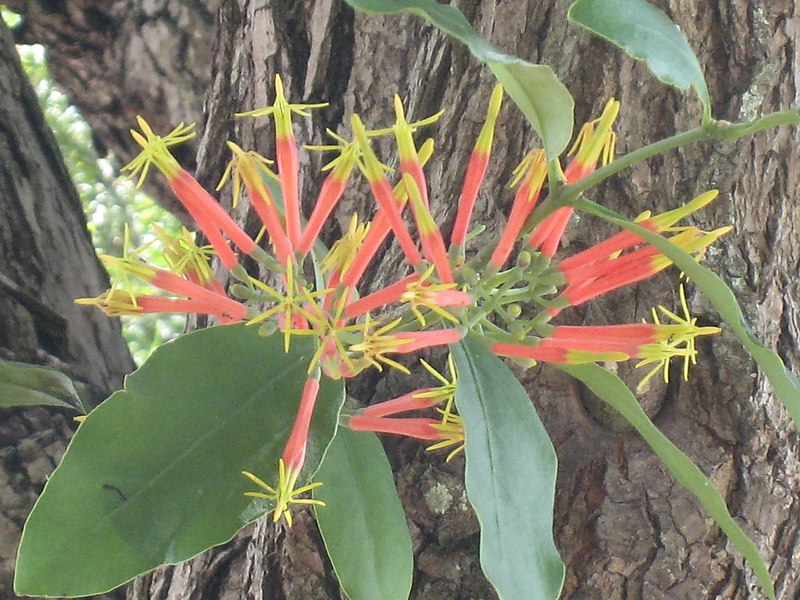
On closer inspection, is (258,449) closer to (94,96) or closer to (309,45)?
(309,45)

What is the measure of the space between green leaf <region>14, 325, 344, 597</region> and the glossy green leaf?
226mm

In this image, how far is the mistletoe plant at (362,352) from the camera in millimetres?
532

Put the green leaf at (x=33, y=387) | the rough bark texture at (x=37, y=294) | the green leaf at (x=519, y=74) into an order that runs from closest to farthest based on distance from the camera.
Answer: the green leaf at (x=519, y=74) < the green leaf at (x=33, y=387) < the rough bark texture at (x=37, y=294)

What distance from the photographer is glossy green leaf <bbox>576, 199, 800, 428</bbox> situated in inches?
20.2

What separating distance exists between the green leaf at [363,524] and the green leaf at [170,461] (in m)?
0.11

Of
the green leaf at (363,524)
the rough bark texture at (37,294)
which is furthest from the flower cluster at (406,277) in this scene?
the rough bark texture at (37,294)

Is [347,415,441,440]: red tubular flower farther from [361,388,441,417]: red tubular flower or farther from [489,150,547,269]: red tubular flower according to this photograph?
[489,150,547,269]: red tubular flower

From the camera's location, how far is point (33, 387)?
85 cm

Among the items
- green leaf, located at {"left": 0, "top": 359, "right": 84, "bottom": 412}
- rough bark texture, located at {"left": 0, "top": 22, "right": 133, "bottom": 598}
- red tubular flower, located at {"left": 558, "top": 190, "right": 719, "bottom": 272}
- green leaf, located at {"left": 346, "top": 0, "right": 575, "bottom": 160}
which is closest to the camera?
green leaf, located at {"left": 346, "top": 0, "right": 575, "bottom": 160}

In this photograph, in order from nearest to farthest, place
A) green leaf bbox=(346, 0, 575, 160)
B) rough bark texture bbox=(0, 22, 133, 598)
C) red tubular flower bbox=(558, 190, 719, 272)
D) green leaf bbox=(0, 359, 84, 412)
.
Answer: green leaf bbox=(346, 0, 575, 160)
red tubular flower bbox=(558, 190, 719, 272)
green leaf bbox=(0, 359, 84, 412)
rough bark texture bbox=(0, 22, 133, 598)

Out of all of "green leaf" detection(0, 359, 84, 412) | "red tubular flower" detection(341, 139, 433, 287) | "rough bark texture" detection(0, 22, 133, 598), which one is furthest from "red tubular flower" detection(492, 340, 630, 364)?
"rough bark texture" detection(0, 22, 133, 598)

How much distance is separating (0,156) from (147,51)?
423mm

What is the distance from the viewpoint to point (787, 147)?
887 millimetres

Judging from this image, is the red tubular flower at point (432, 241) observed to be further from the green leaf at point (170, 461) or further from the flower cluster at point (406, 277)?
the green leaf at point (170, 461)
